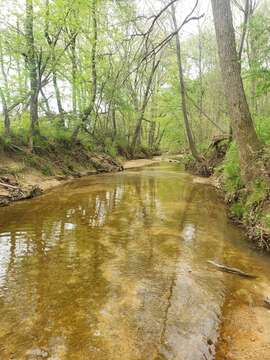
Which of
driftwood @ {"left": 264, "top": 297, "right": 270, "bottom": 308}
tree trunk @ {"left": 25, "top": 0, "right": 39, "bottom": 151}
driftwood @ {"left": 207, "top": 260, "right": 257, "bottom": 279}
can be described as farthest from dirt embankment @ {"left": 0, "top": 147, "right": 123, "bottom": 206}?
driftwood @ {"left": 264, "top": 297, "right": 270, "bottom": 308}

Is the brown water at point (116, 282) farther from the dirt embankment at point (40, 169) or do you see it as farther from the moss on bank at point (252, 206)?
the dirt embankment at point (40, 169)

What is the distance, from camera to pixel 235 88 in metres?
5.45

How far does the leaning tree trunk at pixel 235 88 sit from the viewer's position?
5395mm

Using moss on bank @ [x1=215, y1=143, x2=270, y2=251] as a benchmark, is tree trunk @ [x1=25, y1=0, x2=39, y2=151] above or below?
above

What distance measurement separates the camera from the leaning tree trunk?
5395 mm

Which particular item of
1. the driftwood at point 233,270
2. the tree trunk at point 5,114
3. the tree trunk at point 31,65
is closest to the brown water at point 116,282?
the driftwood at point 233,270

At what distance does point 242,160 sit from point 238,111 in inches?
39.3

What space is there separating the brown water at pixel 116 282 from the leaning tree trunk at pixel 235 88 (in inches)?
61.8

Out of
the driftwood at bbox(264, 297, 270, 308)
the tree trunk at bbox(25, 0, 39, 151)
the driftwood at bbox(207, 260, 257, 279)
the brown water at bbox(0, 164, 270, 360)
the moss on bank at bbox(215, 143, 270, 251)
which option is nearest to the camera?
the brown water at bbox(0, 164, 270, 360)

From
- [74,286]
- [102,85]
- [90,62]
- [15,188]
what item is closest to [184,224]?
[74,286]

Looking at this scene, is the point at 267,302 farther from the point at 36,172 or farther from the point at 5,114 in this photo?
the point at 5,114

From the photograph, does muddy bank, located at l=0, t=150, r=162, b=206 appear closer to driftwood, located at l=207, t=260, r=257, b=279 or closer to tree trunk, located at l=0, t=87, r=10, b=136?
tree trunk, located at l=0, t=87, r=10, b=136

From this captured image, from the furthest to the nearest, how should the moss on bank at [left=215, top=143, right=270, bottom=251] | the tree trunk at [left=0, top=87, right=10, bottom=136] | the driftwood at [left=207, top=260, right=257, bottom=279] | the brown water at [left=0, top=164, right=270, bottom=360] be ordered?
the tree trunk at [left=0, top=87, right=10, bottom=136] < the moss on bank at [left=215, top=143, right=270, bottom=251] < the driftwood at [left=207, top=260, right=257, bottom=279] < the brown water at [left=0, top=164, right=270, bottom=360]

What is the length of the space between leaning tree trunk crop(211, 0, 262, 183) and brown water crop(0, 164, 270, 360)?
61.8 inches
